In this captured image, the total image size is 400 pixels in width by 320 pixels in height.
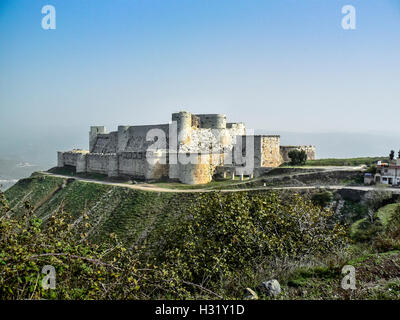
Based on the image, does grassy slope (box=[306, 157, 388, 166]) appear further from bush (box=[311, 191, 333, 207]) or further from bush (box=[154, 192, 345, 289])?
bush (box=[154, 192, 345, 289])

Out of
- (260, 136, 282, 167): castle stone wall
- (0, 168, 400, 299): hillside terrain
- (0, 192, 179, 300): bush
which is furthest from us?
(260, 136, 282, 167): castle stone wall

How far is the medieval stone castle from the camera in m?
31.0

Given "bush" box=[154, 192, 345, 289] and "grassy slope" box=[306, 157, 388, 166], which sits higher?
"grassy slope" box=[306, 157, 388, 166]

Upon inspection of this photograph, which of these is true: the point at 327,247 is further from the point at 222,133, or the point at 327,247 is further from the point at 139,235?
the point at 222,133

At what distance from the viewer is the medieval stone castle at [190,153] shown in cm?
3095

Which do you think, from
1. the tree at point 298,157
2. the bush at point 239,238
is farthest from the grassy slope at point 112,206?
the tree at point 298,157

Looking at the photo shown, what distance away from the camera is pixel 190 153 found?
99.3 ft

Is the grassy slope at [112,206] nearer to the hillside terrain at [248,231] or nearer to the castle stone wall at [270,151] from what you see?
the hillside terrain at [248,231]

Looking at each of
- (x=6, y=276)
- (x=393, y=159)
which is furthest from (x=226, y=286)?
(x=393, y=159)

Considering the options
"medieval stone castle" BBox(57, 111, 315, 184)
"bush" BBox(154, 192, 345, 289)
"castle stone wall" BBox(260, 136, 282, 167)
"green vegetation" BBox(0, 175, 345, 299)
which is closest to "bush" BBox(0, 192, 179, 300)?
"green vegetation" BBox(0, 175, 345, 299)

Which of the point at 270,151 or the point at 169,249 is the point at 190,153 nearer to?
the point at 270,151

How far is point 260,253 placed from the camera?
394 inches

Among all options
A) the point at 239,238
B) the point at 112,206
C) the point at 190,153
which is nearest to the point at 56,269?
the point at 239,238

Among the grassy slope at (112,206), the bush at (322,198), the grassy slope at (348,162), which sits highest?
the grassy slope at (348,162)
